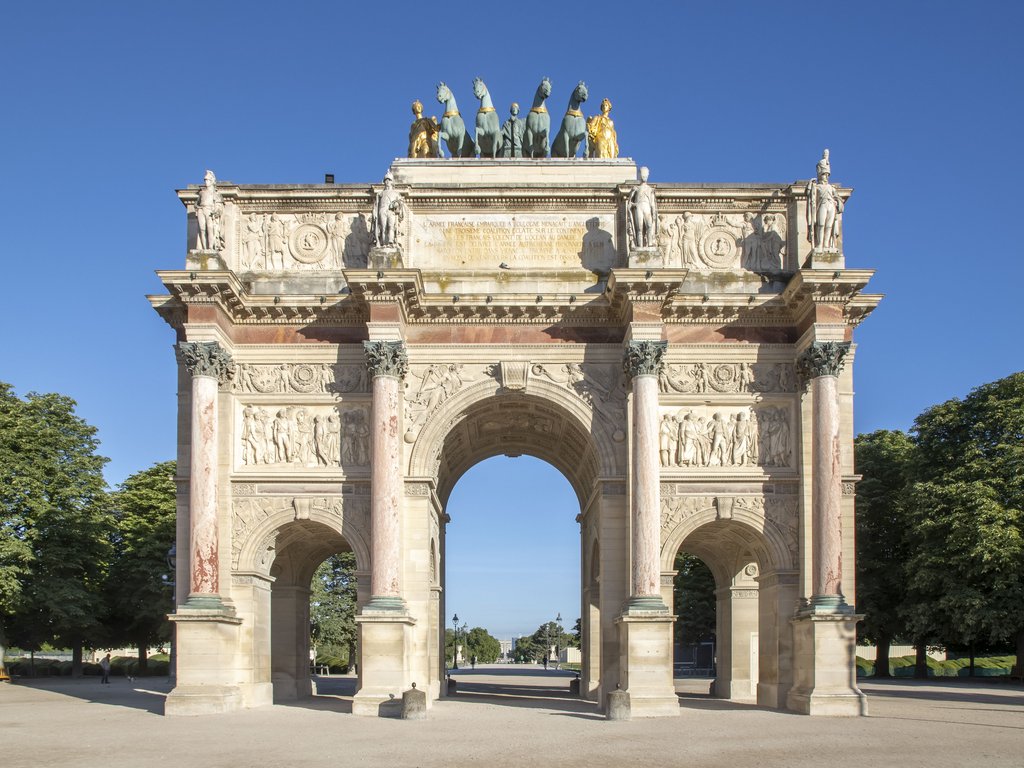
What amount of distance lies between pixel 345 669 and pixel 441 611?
3876 centimetres

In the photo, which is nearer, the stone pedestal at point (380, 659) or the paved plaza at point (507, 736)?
the paved plaza at point (507, 736)

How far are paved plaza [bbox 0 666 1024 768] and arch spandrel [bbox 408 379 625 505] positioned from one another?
21.5ft

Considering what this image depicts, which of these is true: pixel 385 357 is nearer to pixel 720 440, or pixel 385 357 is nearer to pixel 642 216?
pixel 642 216

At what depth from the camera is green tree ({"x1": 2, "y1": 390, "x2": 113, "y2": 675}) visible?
49.2 metres

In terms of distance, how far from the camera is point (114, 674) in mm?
60844

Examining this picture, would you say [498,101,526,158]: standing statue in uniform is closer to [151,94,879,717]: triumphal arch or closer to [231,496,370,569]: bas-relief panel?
[151,94,879,717]: triumphal arch

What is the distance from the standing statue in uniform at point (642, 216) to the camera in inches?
1254

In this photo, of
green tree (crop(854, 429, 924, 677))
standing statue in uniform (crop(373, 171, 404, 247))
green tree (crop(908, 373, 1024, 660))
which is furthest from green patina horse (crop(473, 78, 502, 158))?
green tree (crop(854, 429, 924, 677))

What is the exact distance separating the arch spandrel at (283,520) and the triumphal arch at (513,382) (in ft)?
0.20

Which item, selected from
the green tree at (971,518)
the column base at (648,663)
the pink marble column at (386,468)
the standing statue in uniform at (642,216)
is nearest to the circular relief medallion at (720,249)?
the standing statue in uniform at (642,216)

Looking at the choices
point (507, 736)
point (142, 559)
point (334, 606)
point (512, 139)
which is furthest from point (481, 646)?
point (507, 736)

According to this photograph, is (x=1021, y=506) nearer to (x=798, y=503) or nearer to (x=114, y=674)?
(x=798, y=503)

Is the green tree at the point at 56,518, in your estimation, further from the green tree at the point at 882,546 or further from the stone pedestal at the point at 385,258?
the green tree at the point at 882,546

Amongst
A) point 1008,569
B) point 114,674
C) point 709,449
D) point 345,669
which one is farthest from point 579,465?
point 345,669
